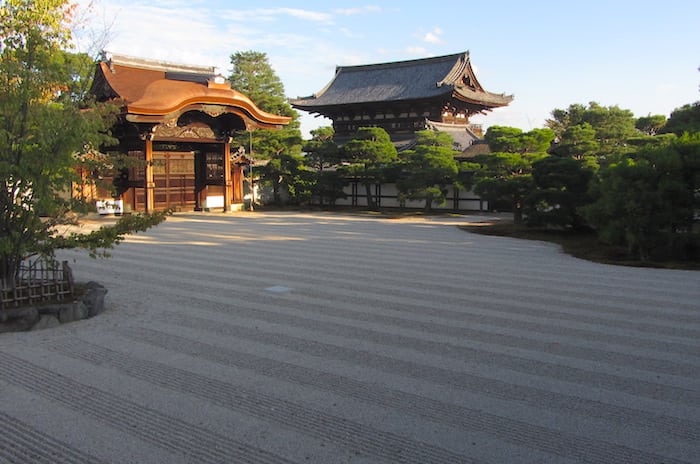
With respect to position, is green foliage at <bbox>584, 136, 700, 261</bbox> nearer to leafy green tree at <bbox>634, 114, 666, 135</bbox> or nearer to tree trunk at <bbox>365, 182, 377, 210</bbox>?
tree trunk at <bbox>365, 182, 377, 210</bbox>

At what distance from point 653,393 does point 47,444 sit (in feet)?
14.0

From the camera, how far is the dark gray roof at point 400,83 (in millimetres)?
27734

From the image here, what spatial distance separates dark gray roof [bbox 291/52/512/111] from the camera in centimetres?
2773

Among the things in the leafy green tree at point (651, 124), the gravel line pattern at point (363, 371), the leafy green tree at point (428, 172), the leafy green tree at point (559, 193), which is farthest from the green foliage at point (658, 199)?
the leafy green tree at point (651, 124)

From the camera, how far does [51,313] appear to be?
20.1ft

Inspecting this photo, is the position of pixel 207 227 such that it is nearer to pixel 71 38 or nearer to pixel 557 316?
pixel 71 38

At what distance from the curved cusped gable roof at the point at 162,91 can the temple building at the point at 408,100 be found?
7107mm

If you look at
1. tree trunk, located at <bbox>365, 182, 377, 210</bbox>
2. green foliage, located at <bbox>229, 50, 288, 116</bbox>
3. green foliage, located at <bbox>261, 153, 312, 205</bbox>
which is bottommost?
tree trunk, located at <bbox>365, 182, 377, 210</bbox>

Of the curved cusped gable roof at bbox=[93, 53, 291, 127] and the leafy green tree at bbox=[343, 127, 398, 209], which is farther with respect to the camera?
the leafy green tree at bbox=[343, 127, 398, 209]

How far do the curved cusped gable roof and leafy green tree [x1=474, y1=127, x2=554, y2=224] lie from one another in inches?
344

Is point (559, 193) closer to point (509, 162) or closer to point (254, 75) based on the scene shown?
point (509, 162)

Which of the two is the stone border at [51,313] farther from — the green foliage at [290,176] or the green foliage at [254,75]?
the green foliage at [254,75]

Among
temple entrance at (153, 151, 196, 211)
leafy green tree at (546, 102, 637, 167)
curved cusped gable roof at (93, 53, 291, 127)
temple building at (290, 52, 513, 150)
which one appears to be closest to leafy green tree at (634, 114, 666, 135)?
leafy green tree at (546, 102, 637, 167)

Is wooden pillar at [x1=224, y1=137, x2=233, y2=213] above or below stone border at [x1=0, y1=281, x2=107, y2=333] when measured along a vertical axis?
above
